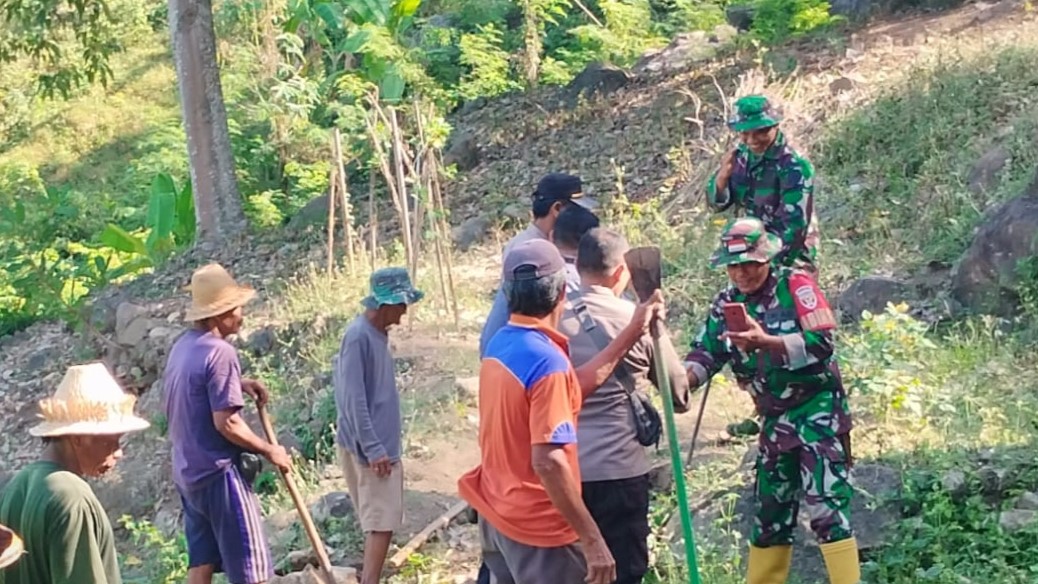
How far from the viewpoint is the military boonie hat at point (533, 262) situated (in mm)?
3701

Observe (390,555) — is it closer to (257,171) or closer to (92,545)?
(92,545)

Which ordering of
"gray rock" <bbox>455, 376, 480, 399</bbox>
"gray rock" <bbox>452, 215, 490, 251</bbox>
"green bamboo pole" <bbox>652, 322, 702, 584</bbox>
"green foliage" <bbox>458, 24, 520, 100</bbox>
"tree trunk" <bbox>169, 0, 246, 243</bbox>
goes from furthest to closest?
"green foliage" <bbox>458, 24, 520, 100</bbox> < "tree trunk" <bbox>169, 0, 246, 243</bbox> < "gray rock" <bbox>452, 215, 490, 251</bbox> < "gray rock" <bbox>455, 376, 480, 399</bbox> < "green bamboo pole" <bbox>652, 322, 702, 584</bbox>

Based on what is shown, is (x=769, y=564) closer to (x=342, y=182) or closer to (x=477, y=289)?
(x=477, y=289)

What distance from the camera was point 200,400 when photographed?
4895 mm

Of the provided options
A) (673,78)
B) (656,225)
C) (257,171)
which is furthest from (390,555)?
(257,171)

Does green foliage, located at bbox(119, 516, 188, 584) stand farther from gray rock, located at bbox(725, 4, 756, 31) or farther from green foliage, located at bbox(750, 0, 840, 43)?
gray rock, located at bbox(725, 4, 756, 31)

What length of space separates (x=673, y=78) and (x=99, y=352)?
24.4 ft

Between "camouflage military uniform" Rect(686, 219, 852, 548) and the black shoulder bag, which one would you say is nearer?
the black shoulder bag

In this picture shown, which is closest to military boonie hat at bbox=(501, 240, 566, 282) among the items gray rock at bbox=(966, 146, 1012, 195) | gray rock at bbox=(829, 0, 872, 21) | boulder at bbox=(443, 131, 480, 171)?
gray rock at bbox=(966, 146, 1012, 195)

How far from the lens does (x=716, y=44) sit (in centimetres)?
1556

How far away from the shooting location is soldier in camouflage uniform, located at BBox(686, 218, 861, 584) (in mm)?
4367

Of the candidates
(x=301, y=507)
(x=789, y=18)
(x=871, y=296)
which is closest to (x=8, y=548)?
(x=301, y=507)

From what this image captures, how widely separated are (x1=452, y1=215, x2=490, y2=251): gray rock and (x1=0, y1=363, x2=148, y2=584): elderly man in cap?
8.78 meters

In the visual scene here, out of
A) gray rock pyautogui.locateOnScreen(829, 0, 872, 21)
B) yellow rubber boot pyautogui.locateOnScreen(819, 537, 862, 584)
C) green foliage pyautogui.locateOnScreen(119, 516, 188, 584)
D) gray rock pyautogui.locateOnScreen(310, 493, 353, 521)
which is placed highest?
gray rock pyautogui.locateOnScreen(829, 0, 872, 21)
